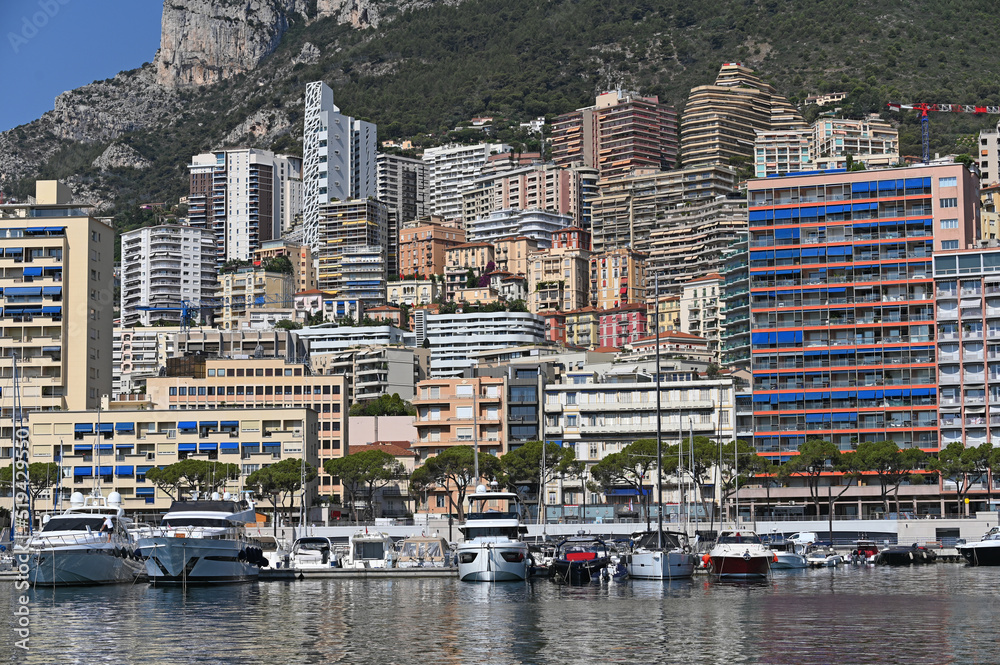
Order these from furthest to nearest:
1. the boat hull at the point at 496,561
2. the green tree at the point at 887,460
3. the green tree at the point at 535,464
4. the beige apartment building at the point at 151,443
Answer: the beige apartment building at the point at 151,443 < the green tree at the point at 535,464 < the green tree at the point at 887,460 < the boat hull at the point at 496,561

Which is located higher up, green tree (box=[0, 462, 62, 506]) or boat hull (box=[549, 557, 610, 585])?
green tree (box=[0, 462, 62, 506])

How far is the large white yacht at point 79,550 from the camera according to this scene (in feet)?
256

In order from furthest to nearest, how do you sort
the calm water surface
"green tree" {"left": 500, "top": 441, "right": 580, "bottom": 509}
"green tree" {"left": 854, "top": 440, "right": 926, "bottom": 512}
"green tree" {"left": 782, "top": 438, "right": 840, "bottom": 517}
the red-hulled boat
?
1. "green tree" {"left": 500, "top": 441, "right": 580, "bottom": 509}
2. "green tree" {"left": 782, "top": 438, "right": 840, "bottom": 517}
3. "green tree" {"left": 854, "top": 440, "right": 926, "bottom": 512}
4. the red-hulled boat
5. the calm water surface

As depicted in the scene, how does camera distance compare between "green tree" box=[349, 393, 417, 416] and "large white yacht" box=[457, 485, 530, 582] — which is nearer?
"large white yacht" box=[457, 485, 530, 582]

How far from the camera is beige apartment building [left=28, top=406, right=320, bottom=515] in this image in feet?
462

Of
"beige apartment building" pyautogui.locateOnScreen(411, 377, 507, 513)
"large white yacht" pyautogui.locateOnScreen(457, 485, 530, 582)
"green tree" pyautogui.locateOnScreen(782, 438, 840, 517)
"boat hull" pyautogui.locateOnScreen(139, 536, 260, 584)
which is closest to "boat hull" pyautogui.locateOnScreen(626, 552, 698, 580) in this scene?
"large white yacht" pyautogui.locateOnScreen(457, 485, 530, 582)

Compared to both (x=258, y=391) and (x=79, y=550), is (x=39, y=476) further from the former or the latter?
(x=79, y=550)

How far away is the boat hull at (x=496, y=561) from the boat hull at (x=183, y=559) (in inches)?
560

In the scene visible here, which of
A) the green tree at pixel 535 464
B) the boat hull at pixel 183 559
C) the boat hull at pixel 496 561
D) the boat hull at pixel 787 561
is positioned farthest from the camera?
the green tree at pixel 535 464

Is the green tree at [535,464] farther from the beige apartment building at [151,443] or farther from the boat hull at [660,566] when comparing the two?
the boat hull at [660,566]

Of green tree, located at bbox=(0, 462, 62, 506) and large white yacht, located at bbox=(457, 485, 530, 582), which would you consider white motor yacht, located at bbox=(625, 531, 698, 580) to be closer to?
large white yacht, located at bbox=(457, 485, 530, 582)

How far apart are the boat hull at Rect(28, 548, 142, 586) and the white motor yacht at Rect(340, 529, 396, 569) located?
16.7 metres

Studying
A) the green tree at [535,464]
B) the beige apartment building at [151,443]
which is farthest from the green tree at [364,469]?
the green tree at [535,464]

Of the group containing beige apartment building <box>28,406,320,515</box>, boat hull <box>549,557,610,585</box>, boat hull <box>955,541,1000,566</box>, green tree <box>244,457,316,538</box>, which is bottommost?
boat hull <box>955,541,1000,566</box>
